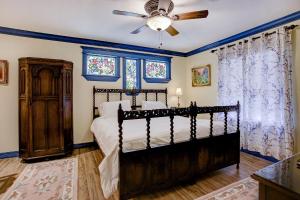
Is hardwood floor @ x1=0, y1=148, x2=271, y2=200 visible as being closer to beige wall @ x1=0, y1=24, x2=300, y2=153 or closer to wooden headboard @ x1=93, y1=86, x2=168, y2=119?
beige wall @ x1=0, y1=24, x2=300, y2=153

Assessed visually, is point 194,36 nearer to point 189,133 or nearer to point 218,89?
point 218,89

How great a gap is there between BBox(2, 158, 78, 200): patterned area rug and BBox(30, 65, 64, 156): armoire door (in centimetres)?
33

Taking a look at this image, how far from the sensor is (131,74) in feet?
15.0

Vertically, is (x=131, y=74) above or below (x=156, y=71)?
below

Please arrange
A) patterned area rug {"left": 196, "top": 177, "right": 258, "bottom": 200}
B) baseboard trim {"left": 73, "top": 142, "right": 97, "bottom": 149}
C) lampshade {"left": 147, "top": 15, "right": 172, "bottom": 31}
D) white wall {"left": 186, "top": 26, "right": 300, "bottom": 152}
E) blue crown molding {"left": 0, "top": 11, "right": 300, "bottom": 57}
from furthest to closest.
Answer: white wall {"left": 186, "top": 26, "right": 300, "bottom": 152} < baseboard trim {"left": 73, "top": 142, "right": 97, "bottom": 149} < blue crown molding {"left": 0, "top": 11, "right": 300, "bottom": 57} < lampshade {"left": 147, "top": 15, "right": 172, "bottom": 31} < patterned area rug {"left": 196, "top": 177, "right": 258, "bottom": 200}

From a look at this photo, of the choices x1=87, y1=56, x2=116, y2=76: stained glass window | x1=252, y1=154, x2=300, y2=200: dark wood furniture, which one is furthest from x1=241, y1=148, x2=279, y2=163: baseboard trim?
x1=87, y1=56, x2=116, y2=76: stained glass window

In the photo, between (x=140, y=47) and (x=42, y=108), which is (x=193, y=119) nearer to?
(x=42, y=108)

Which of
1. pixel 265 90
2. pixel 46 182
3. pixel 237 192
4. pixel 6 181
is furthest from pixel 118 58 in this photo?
pixel 237 192

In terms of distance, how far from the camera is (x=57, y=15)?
2.83 m

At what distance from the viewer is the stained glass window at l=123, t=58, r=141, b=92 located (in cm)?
449

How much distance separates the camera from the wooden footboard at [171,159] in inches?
73.4

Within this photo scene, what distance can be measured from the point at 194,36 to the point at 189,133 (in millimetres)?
2525

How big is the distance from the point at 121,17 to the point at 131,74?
71.7 inches

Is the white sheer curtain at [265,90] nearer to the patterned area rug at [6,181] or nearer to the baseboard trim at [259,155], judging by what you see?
the baseboard trim at [259,155]
